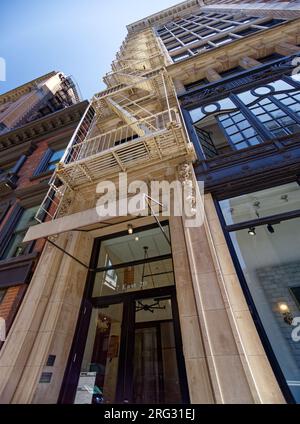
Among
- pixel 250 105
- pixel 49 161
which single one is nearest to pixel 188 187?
pixel 250 105

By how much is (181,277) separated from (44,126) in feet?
42.0

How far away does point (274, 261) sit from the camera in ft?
13.1

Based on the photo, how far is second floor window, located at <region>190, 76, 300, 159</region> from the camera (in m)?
5.73

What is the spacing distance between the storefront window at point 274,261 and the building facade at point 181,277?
0.02 m

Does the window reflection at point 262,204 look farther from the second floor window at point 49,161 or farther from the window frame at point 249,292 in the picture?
the second floor window at point 49,161

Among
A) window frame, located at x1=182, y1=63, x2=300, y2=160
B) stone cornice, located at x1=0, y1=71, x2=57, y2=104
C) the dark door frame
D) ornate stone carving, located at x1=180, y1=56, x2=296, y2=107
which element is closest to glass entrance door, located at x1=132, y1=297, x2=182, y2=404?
the dark door frame

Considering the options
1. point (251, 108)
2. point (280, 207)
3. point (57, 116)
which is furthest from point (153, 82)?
point (280, 207)

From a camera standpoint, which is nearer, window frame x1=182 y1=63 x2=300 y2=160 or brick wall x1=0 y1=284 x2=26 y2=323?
brick wall x1=0 y1=284 x2=26 y2=323

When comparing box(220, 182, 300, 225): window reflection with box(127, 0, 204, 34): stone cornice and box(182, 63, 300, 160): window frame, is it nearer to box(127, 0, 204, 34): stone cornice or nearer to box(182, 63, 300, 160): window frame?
box(182, 63, 300, 160): window frame

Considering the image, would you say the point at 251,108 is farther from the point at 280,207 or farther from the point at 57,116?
the point at 57,116

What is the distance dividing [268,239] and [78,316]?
186 inches

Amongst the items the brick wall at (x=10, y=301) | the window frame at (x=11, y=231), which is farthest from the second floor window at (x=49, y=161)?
the brick wall at (x=10, y=301)

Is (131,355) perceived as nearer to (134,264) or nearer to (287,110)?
(134,264)

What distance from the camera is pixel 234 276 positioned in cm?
373
